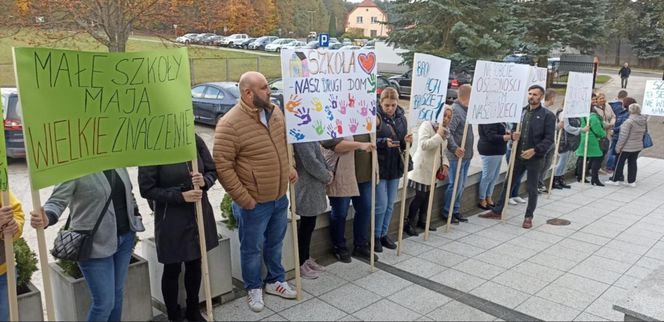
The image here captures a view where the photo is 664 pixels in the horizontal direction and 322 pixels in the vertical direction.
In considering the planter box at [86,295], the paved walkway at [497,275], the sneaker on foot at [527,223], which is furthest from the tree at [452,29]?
the planter box at [86,295]

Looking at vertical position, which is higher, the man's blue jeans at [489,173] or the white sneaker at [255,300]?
the man's blue jeans at [489,173]

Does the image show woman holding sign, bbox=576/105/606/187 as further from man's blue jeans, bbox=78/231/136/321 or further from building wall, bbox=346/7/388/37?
building wall, bbox=346/7/388/37

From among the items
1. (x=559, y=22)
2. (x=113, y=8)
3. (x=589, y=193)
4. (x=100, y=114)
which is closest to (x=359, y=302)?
(x=100, y=114)

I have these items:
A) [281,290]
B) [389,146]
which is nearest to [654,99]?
[389,146]

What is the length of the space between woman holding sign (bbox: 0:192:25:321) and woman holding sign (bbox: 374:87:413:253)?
3553mm

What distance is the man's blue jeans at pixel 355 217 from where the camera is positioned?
5457 millimetres

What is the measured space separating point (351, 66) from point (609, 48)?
2156 inches

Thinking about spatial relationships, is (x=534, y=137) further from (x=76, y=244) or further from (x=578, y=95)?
(x=76, y=244)

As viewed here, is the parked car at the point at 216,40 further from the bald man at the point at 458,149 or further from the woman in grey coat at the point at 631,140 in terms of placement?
the bald man at the point at 458,149

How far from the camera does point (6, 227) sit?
290 centimetres

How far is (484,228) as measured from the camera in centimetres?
707

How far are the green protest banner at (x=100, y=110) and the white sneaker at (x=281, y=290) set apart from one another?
1.67 m

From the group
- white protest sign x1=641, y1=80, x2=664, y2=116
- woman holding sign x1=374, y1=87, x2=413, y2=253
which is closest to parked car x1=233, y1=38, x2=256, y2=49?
white protest sign x1=641, y1=80, x2=664, y2=116

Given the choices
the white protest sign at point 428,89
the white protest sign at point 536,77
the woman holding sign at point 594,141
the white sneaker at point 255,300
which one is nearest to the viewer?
the white sneaker at point 255,300
